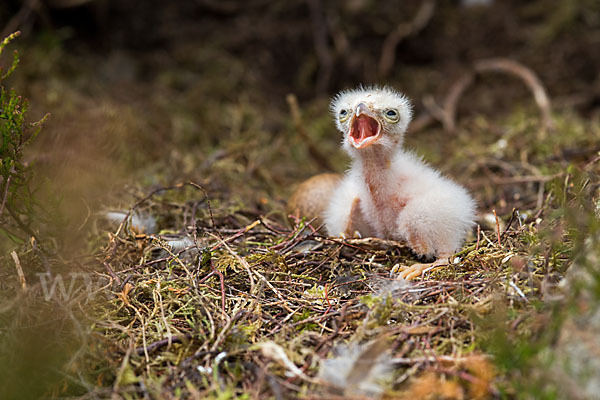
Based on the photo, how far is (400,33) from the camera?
582 centimetres

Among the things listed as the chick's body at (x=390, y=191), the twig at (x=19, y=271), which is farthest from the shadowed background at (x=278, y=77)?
the twig at (x=19, y=271)

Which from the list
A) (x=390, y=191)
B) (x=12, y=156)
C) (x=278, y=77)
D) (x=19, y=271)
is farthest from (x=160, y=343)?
(x=278, y=77)

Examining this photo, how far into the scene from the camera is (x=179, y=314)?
6.57 feet

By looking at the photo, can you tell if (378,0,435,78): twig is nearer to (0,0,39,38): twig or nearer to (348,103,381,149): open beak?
(348,103,381,149): open beak

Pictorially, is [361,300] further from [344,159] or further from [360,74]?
[360,74]

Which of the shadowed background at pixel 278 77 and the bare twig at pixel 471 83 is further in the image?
the bare twig at pixel 471 83

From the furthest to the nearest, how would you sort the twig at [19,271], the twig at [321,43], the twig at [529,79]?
the twig at [321,43], the twig at [529,79], the twig at [19,271]

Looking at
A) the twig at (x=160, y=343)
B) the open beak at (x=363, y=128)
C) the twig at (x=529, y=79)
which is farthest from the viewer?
the twig at (x=529, y=79)

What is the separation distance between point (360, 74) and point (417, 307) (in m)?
4.32

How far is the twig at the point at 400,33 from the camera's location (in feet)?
18.7

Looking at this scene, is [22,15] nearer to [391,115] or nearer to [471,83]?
[391,115]

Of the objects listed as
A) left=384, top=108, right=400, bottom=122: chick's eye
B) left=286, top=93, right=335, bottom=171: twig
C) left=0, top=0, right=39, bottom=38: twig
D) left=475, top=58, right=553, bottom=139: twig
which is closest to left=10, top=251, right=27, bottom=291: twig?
left=384, top=108, right=400, bottom=122: chick's eye

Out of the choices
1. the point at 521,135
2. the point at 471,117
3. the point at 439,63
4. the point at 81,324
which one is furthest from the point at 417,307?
the point at 439,63

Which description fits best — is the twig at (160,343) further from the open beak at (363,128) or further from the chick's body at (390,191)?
the open beak at (363,128)
